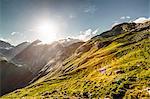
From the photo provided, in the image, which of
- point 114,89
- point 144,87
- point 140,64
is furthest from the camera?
point 140,64

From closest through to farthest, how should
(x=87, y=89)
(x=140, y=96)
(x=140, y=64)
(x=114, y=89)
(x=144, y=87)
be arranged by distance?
(x=140, y=96) → (x=144, y=87) → (x=114, y=89) → (x=87, y=89) → (x=140, y=64)

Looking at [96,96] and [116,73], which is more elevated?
[116,73]

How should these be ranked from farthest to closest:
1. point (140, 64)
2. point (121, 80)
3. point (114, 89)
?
1. point (140, 64)
2. point (121, 80)
3. point (114, 89)

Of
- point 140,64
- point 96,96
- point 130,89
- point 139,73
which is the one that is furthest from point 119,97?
point 140,64

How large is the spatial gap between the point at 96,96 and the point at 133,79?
26.3 metres

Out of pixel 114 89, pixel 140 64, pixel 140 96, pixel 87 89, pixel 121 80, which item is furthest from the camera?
pixel 140 64

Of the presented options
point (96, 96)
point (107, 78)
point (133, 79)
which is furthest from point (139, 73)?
point (96, 96)

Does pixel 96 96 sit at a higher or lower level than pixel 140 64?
lower

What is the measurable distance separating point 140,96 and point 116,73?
59034 mm

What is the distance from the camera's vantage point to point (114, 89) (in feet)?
526

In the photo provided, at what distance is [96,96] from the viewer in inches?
6432

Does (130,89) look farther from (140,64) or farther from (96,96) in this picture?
(140,64)

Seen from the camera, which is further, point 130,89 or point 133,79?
point 133,79

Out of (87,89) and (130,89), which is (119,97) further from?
(87,89)
